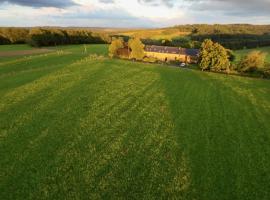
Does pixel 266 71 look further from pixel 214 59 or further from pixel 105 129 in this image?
pixel 105 129

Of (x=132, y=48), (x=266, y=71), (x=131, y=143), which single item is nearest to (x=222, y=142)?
(x=131, y=143)

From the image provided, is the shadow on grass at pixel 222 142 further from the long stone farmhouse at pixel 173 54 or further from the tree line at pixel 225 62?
the long stone farmhouse at pixel 173 54

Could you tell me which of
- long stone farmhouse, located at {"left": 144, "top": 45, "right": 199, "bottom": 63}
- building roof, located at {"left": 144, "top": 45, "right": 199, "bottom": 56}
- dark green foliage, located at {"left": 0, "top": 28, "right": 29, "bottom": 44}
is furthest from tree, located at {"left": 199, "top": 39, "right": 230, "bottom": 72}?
dark green foliage, located at {"left": 0, "top": 28, "right": 29, "bottom": 44}

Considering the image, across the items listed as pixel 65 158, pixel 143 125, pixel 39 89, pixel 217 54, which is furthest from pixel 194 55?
pixel 65 158

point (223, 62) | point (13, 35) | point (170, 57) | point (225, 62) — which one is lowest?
point (170, 57)

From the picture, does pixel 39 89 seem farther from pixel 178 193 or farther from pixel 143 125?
pixel 178 193

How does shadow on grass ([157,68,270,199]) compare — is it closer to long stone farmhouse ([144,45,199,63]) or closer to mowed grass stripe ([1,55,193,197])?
mowed grass stripe ([1,55,193,197])

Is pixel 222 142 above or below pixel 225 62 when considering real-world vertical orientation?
above
